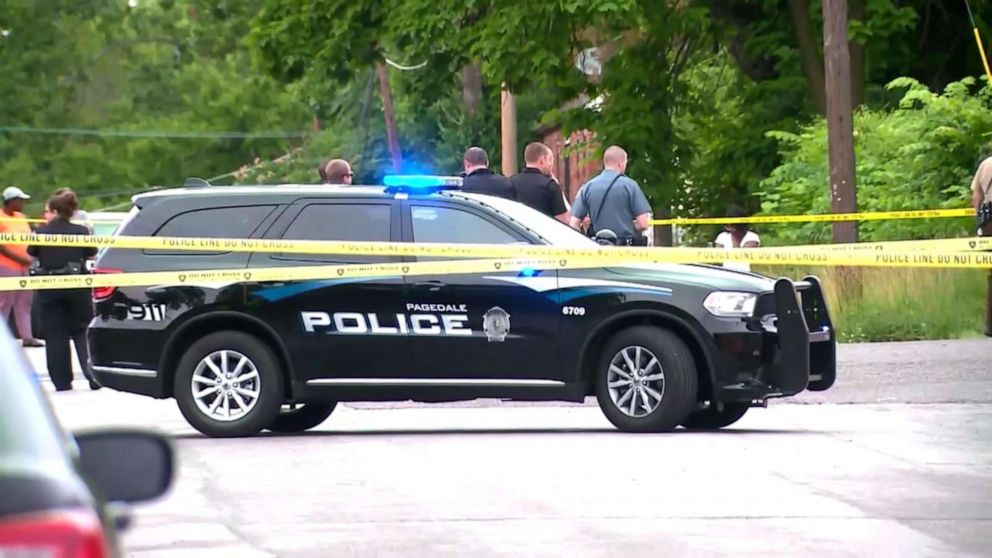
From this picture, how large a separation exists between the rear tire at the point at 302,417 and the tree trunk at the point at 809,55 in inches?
620

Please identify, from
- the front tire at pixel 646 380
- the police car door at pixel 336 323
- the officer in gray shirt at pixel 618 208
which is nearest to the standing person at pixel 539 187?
the officer in gray shirt at pixel 618 208

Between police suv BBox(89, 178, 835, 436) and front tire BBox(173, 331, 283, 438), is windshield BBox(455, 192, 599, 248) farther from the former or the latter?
front tire BBox(173, 331, 283, 438)

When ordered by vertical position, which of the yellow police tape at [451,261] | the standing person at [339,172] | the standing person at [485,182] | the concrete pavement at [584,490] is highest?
the standing person at [339,172]

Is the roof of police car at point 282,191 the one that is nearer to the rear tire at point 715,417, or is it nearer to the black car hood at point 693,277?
the black car hood at point 693,277

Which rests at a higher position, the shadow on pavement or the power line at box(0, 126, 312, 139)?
the power line at box(0, 126, 312, 139)

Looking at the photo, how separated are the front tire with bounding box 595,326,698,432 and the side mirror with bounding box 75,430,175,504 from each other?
336 inches

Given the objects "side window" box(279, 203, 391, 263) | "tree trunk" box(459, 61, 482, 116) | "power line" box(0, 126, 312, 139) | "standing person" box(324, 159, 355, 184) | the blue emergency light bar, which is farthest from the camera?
"power line" box(0, 126, 312, 139)

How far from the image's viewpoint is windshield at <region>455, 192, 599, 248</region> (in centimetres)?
1235

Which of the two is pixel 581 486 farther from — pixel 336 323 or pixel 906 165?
pixel 906 165

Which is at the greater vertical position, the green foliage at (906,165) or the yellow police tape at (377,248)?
the green foliage at (906,165)

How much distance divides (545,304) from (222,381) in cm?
194

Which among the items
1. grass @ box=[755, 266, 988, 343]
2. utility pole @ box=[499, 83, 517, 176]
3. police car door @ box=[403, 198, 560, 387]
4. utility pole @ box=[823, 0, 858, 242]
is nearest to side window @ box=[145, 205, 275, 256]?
police car door @ box=[403, 198, 560, 387]

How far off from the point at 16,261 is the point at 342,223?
7.51 meters

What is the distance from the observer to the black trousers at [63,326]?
16.4 metres
